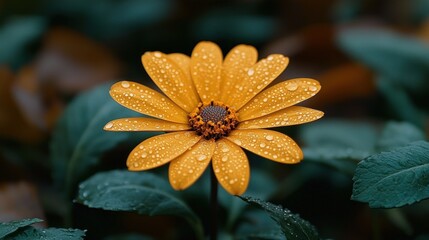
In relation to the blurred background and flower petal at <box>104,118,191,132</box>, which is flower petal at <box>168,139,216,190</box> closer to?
flower petal at <box>104,118,191,132</box>

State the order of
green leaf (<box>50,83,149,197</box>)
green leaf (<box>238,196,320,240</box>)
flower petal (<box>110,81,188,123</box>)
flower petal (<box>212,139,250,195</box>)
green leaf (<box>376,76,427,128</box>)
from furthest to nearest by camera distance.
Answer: green leaf (<box>376,76,427,128</box>)
green leaf (<box>50,83,149,197</box>)
flower petal (<box>110,81,188,123</box>)
green leaf (<box>238,196,320,240</box>)
flower petal (<box>212,139,250,195</box>)

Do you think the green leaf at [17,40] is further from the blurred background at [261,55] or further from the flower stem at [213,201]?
the flower stem at [213,201]

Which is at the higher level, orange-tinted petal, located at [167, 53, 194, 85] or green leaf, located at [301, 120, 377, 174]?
orange-tinted petal, located at [167, 53, 194, 85]

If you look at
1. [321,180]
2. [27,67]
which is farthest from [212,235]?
[27,67]

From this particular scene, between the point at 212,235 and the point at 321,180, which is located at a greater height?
the point at 212,235

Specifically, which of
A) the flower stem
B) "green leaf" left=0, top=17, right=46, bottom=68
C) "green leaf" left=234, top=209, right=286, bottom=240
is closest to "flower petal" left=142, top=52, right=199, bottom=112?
the flower stem

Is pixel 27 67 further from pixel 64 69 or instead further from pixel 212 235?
pixel 212 235

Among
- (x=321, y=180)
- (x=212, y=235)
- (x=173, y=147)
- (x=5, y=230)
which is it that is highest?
(x=173, y=147)
